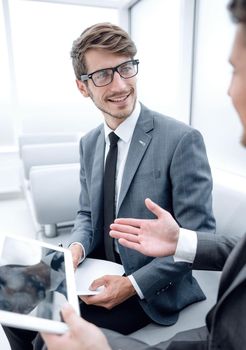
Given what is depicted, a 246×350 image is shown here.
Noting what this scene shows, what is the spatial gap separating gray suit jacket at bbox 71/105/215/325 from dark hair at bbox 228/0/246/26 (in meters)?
0.49

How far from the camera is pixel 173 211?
93 centimetres

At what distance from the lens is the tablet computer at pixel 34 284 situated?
1.60ft

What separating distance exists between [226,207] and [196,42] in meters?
1.18

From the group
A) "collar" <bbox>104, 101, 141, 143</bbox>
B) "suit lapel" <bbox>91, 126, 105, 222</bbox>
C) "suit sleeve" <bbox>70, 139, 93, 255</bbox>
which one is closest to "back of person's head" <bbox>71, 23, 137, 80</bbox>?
"collar" <bbox>104, 101, 141, 143</bbox>

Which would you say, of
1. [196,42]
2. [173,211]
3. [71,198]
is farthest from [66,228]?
[196,42]

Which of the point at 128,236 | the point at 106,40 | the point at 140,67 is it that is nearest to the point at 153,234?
the point at 128,236

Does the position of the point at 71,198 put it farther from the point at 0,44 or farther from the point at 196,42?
the point at 0,44

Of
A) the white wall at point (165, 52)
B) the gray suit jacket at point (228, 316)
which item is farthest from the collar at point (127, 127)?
the white wall at point (165, 52)

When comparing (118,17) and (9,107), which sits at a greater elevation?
(118,17)

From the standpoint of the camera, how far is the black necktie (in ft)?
3.35

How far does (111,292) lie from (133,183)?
13.2 inches

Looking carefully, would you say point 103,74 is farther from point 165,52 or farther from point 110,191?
point 165,52

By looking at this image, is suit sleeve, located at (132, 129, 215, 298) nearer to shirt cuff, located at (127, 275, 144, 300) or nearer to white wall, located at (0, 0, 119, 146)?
shirt cuff, located at (127, 275, 144, 300)

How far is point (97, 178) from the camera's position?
1065 mm
